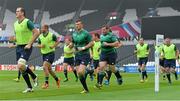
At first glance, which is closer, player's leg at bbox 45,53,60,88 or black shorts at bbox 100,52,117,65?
player's leg at bbox 45,53,60,88

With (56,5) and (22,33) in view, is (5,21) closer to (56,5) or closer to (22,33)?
(56,5)

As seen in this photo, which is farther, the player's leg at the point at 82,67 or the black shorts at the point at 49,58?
the black shorts at the point at 49,58

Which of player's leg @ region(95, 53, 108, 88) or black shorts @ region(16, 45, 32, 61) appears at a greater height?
black shorts @ region(16, 45, 32, 61)

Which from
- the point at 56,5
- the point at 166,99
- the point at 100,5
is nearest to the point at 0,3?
the point at 56,5

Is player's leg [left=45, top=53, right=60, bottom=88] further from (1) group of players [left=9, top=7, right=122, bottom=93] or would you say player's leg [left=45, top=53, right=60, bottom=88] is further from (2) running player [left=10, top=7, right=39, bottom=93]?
(2) running player [left=10, top=7, right=39, bottom=93]

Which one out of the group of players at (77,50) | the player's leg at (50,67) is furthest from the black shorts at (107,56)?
the player's leg at (50,67)

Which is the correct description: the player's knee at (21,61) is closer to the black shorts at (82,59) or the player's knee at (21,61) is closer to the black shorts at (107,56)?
the black shorts at (82,59)

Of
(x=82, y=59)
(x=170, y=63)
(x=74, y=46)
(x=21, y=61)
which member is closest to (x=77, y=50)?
(x=74, y=46)

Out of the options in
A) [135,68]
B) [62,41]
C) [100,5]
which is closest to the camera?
[135,68]

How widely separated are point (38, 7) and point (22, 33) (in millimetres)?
45550

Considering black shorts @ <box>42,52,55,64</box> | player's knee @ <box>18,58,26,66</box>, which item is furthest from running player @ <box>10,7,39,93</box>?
black shorts @ <box>42,52,55,64</box>

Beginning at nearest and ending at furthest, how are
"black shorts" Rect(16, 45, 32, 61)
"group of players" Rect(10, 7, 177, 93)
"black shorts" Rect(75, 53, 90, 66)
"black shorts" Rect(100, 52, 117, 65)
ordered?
"black shorts" Rect(16, 45, 32, 61) < "group of players" Rect(10, 7, 177, 93) < "black shorts" Rect(75, 53, 90, 66) < "black shorts" Rect(100, 52, 117, 65)

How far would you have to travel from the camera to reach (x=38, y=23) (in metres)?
59.6

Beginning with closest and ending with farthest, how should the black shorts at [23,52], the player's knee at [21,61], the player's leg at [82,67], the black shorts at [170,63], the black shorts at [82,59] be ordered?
the player's knee at [21,61] → the black shorts at [23,52] → the player's leg at [82,67] → the black shorts at [82,59] → the black shorts at [170,63]
